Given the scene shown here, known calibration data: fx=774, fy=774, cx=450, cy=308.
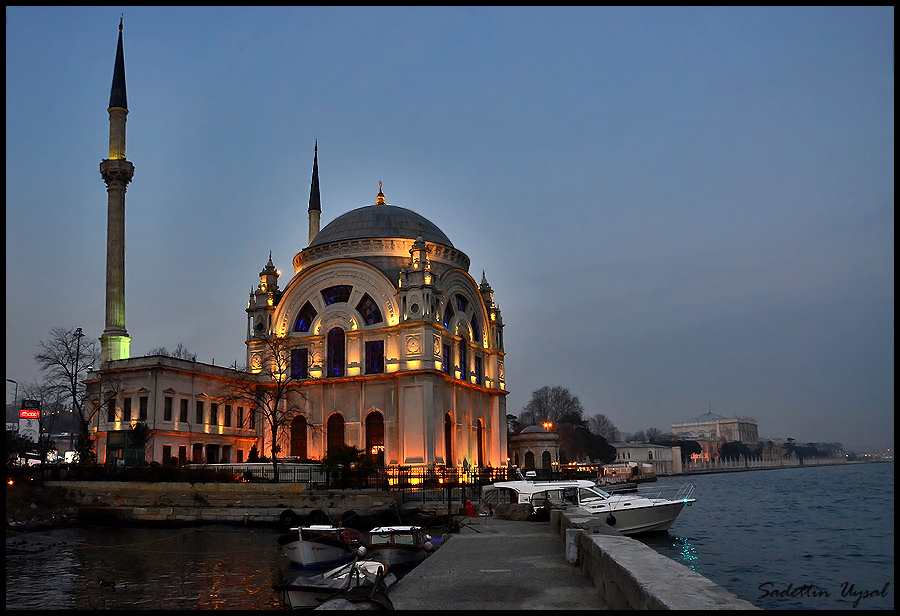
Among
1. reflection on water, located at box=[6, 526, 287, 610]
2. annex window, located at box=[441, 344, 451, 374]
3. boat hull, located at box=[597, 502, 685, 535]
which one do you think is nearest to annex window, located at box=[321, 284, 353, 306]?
annex window, located at box=[441, 344, 451, 374]

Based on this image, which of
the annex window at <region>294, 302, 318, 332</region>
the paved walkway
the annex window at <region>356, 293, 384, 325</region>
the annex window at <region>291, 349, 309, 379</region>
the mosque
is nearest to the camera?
the paved walkway

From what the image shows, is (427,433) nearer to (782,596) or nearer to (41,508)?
(41,508)

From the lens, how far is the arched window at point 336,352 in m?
52.0

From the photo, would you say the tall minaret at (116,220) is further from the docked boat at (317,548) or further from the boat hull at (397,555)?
the boat hull at (397,555)

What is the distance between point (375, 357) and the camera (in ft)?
167

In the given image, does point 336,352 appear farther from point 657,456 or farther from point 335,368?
point 657,456

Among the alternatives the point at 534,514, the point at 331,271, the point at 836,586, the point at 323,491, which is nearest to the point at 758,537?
the point at 836,586

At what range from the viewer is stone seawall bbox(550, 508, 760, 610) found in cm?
656

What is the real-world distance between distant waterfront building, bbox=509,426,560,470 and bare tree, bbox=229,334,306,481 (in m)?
24.0

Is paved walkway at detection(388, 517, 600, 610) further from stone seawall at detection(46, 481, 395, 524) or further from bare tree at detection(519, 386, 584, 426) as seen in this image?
bare tree at detection(519, 386, 584, 426)

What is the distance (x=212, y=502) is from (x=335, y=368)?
16748mm

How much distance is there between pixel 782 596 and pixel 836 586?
3322 mm

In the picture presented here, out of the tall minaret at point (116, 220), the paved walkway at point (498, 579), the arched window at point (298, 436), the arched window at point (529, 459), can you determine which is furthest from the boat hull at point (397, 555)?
the arched window at point (529, 459)

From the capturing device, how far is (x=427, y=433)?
47531mm
